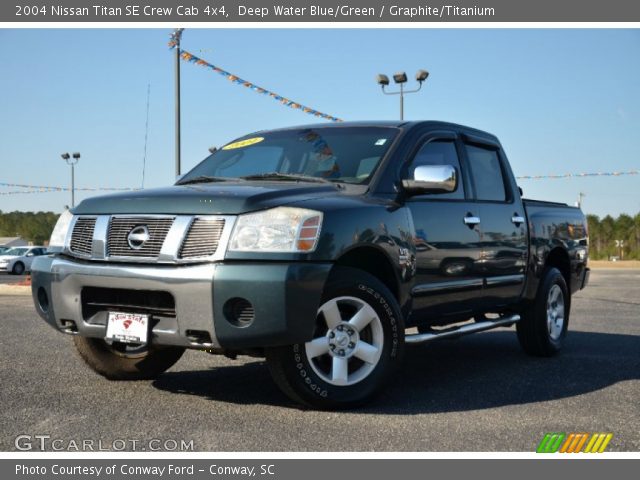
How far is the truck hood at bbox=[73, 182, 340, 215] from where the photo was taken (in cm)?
452

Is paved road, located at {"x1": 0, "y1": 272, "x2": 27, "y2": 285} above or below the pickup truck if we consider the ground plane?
below

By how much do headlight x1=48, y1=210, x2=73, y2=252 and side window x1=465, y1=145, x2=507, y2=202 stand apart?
3.06 meters

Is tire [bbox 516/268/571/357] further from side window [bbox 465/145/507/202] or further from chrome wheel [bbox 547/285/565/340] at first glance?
side window [bbox 465/145/507/202]

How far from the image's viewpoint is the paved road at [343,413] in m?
4.08

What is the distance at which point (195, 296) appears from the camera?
4348mm

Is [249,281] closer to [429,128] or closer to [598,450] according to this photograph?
[598,450]

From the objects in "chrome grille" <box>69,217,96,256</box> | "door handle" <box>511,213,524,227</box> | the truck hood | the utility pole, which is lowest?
"chrome grille" <box>69,217,96,256</box>

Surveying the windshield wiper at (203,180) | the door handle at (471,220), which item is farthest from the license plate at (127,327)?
the door handle at (471,220)

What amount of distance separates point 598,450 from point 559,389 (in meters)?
1.72

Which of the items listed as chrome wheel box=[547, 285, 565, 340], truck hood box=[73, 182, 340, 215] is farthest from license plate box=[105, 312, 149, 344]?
chrome wheel box=[547, 285, 565, 340]

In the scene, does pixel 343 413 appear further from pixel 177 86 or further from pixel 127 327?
pixel 177 86

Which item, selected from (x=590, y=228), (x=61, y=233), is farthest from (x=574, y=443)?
(x=590, y=228)

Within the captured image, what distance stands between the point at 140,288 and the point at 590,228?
400 ft
